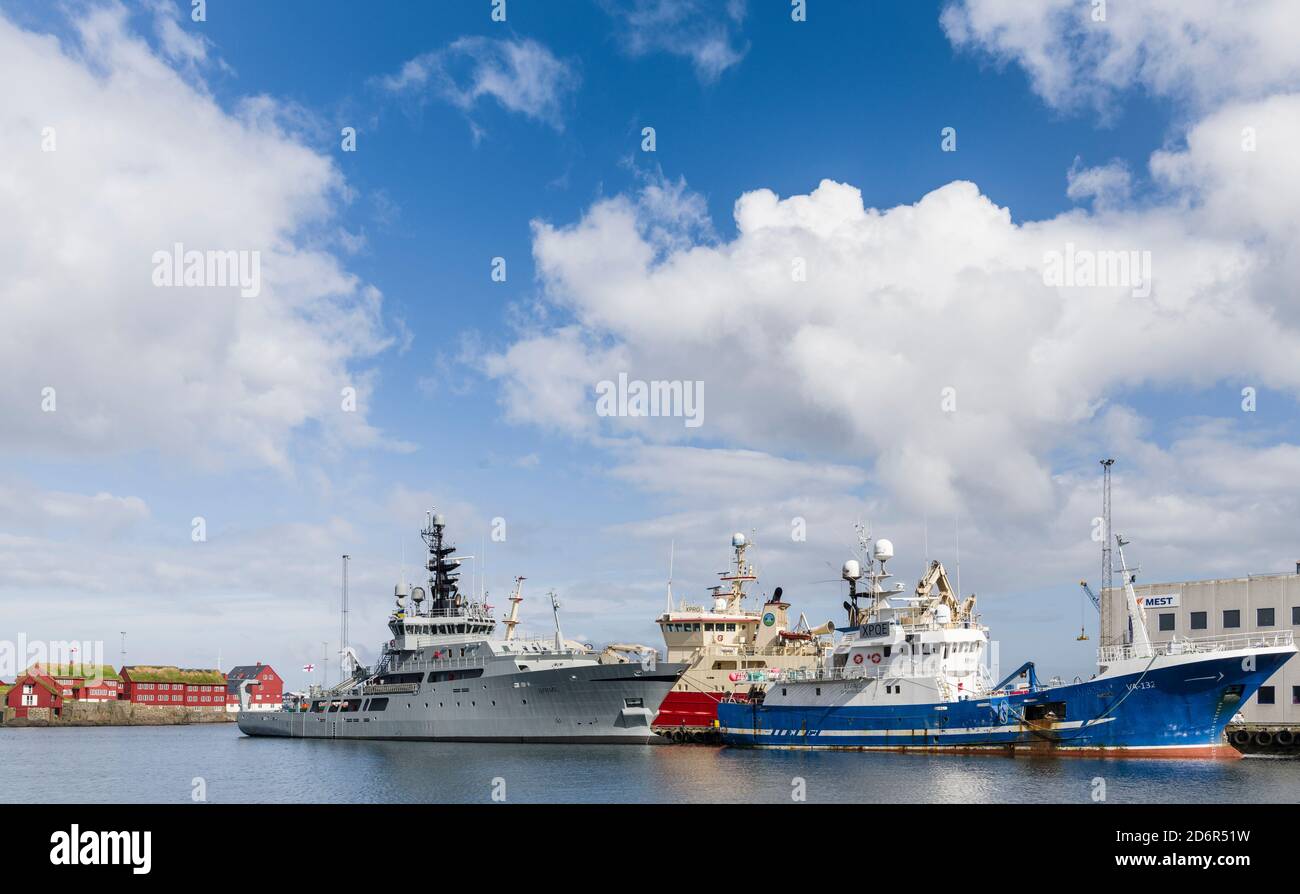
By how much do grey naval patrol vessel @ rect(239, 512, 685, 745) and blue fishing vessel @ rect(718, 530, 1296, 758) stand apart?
8172 millimetres

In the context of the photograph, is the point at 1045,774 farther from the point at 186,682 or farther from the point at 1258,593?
the point at 186,682

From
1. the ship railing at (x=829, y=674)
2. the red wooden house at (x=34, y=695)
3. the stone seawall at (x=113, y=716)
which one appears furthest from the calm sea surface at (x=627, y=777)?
the red wooden house at (x=34, y=695)

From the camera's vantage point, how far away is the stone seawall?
155 meters

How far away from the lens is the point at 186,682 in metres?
170

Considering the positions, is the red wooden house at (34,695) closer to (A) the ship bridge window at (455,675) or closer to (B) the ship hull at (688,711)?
(A) the ship bridge window at (455,675)

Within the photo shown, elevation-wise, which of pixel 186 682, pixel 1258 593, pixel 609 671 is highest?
pixel 1258 593

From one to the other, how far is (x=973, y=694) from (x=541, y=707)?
31.3 m

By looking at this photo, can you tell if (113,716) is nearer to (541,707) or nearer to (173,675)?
(173,675)

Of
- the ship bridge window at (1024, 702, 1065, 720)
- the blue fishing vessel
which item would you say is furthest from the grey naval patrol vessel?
the ship bridge window at (1024, 702, 1065, 720)
